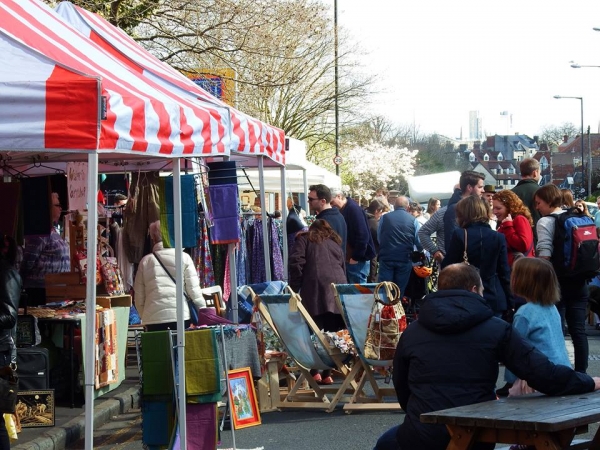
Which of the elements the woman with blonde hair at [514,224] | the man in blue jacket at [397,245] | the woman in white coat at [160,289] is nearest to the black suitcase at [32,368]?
the woman in white coat at [160,289]

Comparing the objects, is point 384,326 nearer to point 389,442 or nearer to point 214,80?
point 389,442

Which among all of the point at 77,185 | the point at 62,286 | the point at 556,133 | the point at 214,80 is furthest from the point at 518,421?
the point at 556,133

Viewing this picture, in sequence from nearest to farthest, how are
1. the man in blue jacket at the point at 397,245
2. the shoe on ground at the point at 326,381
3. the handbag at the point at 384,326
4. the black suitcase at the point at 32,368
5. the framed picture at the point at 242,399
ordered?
the framed picture at the point at 242,399
the handbag at the point at 384,326
the black suitcase at the point at 32,368
the shoe on ground at the point at 326,381
the man in blue jacket at the point at 397,245

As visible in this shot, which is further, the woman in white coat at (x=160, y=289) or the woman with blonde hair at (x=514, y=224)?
the woman with blonde hair at (x=514, y=224)

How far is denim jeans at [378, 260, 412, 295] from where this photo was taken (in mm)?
14288

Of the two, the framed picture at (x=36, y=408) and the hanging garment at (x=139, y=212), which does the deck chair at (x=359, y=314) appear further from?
the hanging garment at (x=139, y=212)

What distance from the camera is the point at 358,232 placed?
14.3 m

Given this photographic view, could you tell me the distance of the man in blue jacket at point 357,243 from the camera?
14258 millimetres

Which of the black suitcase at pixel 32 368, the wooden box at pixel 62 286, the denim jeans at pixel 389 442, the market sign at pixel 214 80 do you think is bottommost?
the black suitcase at pixel 32 368

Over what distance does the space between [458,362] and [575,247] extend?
4.99 m

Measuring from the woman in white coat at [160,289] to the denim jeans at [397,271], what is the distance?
17.0ft

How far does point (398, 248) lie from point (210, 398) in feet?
23.3

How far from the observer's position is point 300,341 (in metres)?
9.57

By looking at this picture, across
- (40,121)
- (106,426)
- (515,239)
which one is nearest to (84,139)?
(40,121)
